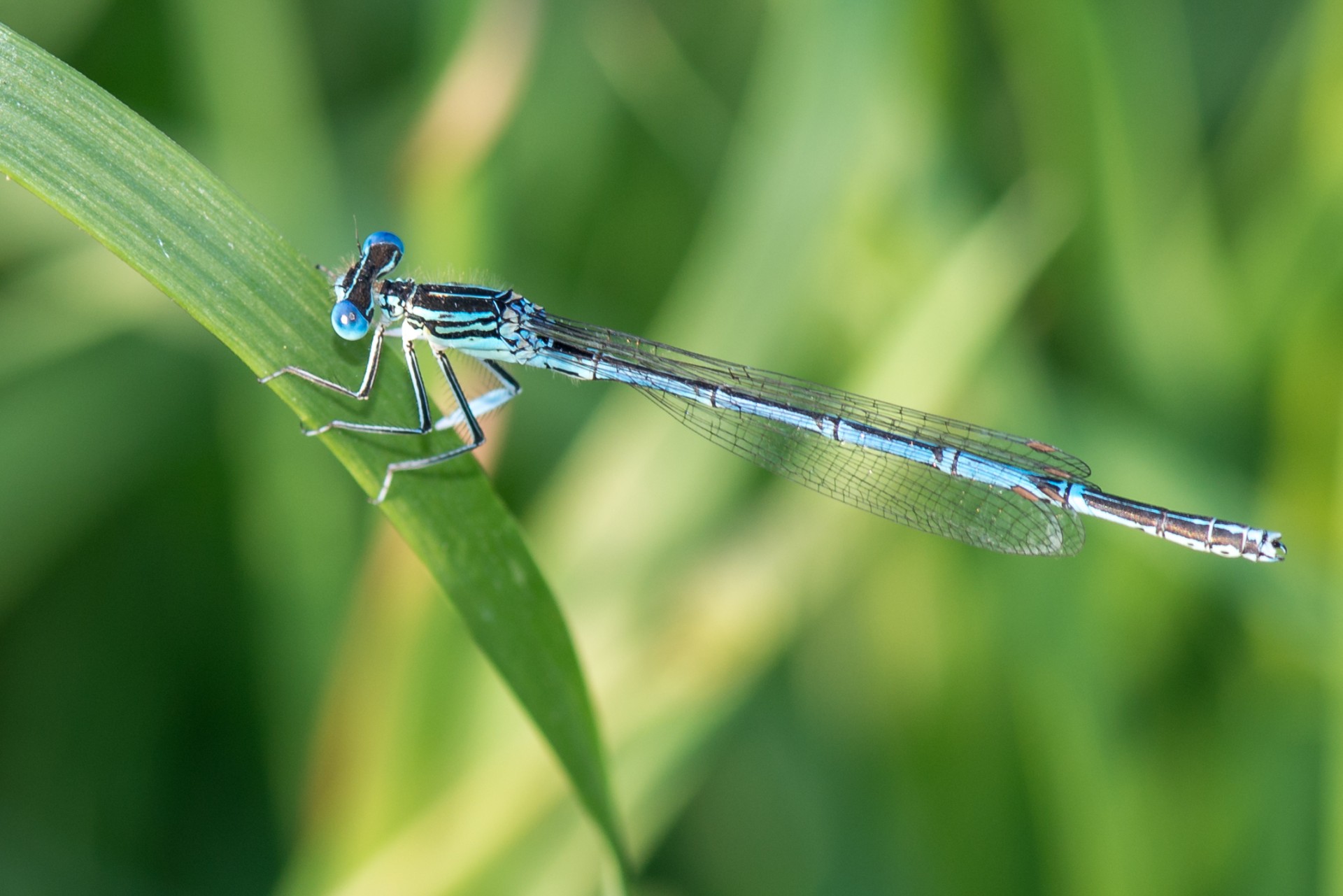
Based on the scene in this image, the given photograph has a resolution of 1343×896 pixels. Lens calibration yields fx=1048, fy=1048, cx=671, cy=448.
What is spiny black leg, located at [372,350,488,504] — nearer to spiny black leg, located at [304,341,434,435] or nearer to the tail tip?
spiny black leg, located at [304,341,434,435]

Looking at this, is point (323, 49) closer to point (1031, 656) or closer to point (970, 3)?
point (970, 3)

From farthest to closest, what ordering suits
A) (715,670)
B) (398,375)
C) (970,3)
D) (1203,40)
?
(1203,40), (970,3), (715,670), (398,375)

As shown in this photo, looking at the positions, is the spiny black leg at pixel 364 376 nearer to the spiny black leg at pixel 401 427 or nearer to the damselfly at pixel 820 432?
the spiny black leg at pixel 401 427

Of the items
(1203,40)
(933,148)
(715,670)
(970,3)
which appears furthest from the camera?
(1203,40)

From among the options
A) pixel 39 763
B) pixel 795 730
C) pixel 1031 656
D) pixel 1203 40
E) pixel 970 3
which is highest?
pixel 1203 40

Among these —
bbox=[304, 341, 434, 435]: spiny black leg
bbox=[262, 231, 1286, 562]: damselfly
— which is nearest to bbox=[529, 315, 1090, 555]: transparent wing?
bbox=[262, 231, 1286, 562]: damselfly

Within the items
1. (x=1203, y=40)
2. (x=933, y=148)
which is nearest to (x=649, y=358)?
(x=933, y=148)

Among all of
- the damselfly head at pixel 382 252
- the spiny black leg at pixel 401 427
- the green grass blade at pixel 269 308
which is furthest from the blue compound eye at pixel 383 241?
the green grass blade at pixel 269 308
